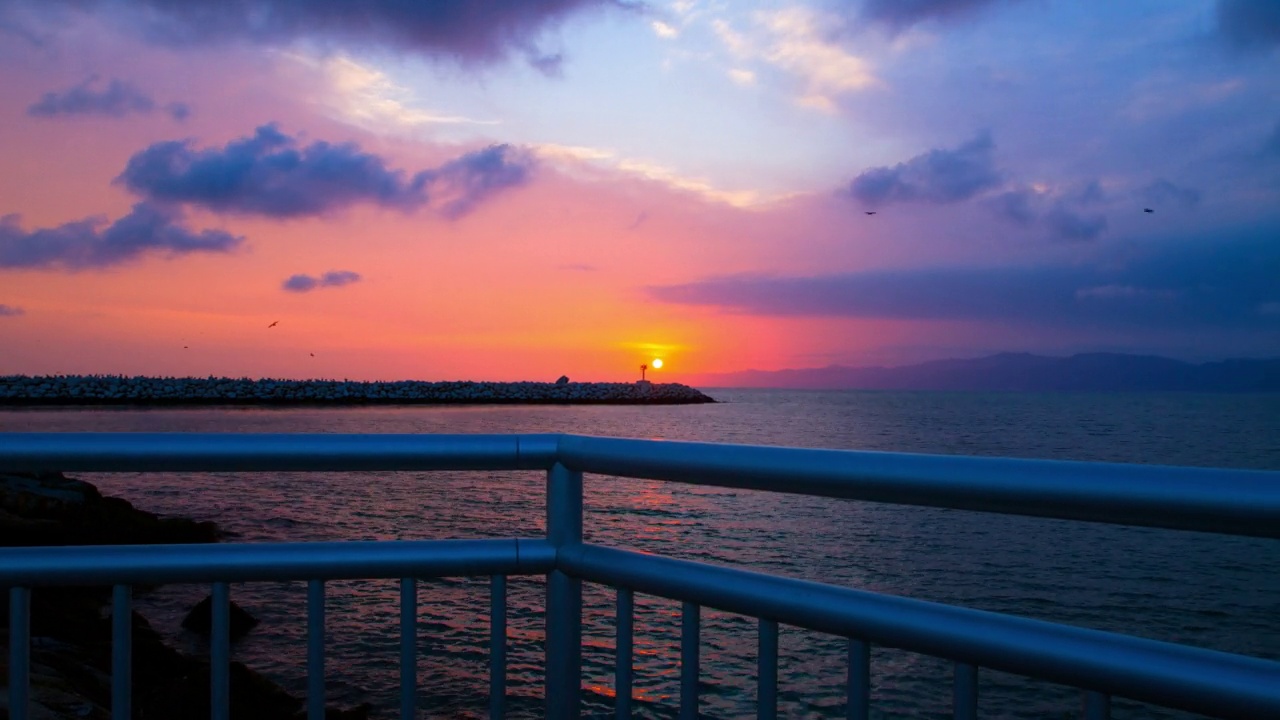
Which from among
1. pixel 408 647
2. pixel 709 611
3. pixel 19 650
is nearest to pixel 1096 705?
pixel 408 647

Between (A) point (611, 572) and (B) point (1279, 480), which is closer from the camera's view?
(B) point (1279, 480)

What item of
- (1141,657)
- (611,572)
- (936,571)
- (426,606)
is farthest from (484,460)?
(936,571)

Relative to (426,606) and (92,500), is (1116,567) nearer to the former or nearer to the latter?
(426,606)

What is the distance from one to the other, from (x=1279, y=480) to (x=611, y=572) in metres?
1.16

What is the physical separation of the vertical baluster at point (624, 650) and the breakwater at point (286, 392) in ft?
288

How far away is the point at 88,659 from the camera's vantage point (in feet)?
21.4

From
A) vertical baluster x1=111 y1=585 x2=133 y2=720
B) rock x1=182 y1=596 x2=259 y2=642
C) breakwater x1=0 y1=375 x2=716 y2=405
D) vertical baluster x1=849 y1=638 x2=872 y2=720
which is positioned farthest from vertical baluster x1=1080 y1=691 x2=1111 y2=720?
breakwater x1=0 y1=375 x2=716 y2=405

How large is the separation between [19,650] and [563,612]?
3.60ft

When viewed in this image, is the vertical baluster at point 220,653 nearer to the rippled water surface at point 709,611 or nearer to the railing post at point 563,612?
the railing post at point 563,612

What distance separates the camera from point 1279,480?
1.14 m

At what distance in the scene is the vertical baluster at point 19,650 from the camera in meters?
1.80

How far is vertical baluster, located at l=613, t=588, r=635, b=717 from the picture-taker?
6.03 feet

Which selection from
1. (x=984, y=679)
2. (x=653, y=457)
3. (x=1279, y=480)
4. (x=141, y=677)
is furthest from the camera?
(x=984, y=679)

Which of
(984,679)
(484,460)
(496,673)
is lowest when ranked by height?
(984,679)
